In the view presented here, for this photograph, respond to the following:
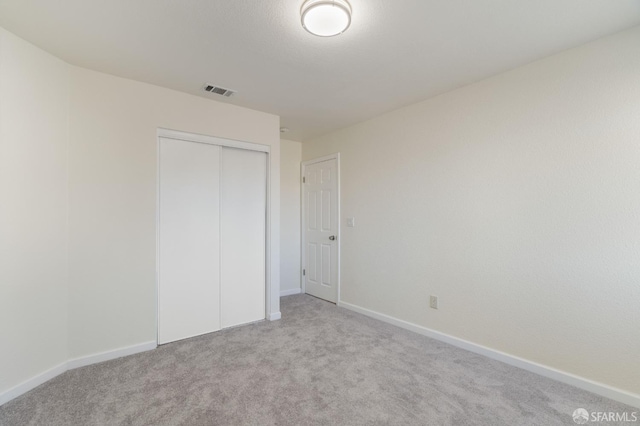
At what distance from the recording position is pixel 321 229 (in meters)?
4.32

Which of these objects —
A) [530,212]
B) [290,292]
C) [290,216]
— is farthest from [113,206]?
[530,212]

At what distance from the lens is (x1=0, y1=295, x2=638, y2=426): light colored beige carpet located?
174 centimetres

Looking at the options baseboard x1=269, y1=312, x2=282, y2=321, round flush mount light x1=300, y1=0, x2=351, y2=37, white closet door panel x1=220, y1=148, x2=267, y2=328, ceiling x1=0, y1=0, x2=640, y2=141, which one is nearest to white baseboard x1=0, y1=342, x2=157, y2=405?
white closet door panel x1=220, y1=148, x2=267, y2=328

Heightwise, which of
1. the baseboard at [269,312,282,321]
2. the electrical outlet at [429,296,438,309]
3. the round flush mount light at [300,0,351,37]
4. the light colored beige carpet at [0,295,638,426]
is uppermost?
the round flush mount light at [300,0,351,37]

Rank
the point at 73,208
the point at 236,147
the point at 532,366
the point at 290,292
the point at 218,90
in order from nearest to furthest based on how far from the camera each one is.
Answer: the point at 532,366
the point at 73,208
the point at 218,90
the point at 236,147
the point at 290,292

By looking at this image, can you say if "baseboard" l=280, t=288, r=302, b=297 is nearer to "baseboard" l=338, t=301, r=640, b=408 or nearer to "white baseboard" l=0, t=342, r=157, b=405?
"baseboard" l=338, t=301, r=640, b=408

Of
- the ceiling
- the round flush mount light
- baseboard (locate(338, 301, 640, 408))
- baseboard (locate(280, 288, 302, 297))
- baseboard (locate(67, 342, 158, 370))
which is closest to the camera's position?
the round flush mount light

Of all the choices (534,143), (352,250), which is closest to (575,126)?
(534,143)

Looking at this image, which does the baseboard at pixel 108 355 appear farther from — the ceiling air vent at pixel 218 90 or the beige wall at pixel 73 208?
the ceiling air vent at pixel 218 90

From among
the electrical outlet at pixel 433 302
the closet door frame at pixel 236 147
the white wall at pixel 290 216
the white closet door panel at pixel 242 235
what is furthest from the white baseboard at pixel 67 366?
the electrical outlet at pixel 433 302

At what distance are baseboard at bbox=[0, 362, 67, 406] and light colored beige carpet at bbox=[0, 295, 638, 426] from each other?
4cm

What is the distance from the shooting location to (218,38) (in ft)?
6.49

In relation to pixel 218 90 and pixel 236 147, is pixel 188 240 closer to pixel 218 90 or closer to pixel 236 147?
pixel 236 147

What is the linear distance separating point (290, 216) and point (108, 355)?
9.18ft
